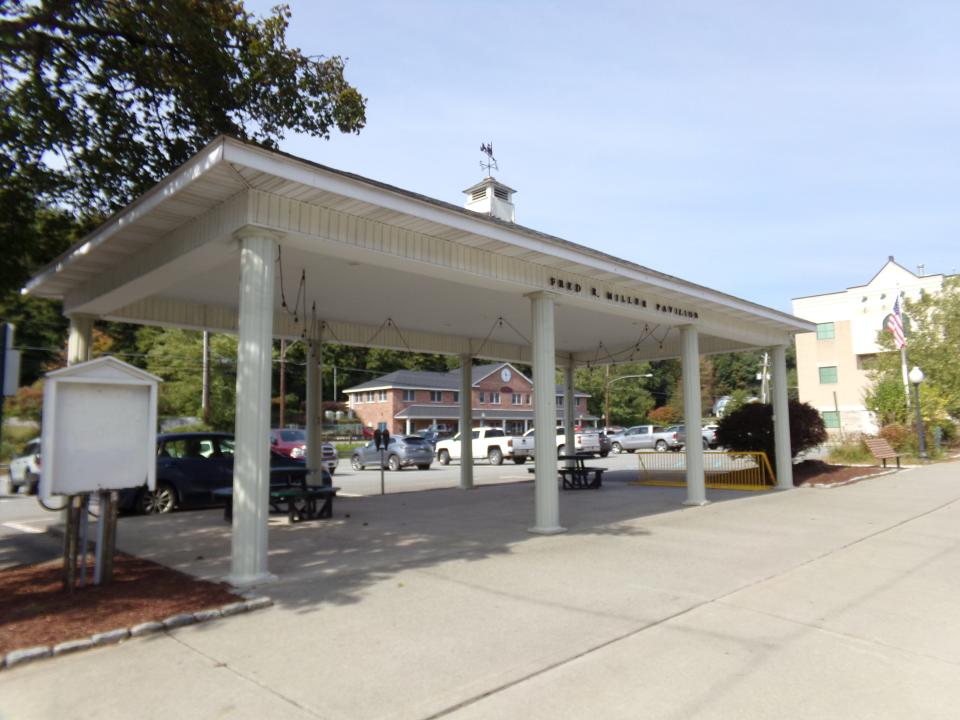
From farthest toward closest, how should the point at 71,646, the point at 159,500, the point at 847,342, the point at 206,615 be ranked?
1. the point at 847,342
2. the point at 159,500
3. the point at 206,615
4. the point at 71,646

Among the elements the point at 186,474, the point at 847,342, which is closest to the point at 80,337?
the point at 186,474

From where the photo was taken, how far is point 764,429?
698 inches

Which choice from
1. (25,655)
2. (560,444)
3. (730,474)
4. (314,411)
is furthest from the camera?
(560,444)

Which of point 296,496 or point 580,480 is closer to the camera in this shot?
point 296,496

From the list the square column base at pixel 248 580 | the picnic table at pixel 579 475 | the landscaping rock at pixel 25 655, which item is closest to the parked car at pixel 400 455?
the picnic table at pixel 579 475

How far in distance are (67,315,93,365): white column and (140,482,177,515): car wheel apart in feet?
9.74

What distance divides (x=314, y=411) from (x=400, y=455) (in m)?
13.6

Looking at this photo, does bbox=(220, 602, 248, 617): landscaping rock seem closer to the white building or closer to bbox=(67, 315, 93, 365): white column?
bbox=(67, 315, 93, 365): white column

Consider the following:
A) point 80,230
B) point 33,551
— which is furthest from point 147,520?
point 80,230

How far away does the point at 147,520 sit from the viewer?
11.1 meters

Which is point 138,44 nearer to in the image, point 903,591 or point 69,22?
point 69,22

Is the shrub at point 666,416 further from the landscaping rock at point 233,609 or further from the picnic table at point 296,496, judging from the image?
the landscaping rock at point 233,609

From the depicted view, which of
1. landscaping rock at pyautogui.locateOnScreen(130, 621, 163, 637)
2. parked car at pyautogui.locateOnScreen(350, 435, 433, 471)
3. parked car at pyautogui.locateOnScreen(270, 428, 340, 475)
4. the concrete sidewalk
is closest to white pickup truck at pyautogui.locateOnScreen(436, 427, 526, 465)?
parked car at pyautogui.locateOnScreen(350, 435, 433, 471)

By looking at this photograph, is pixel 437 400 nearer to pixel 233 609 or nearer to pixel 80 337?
pixel 80 337
